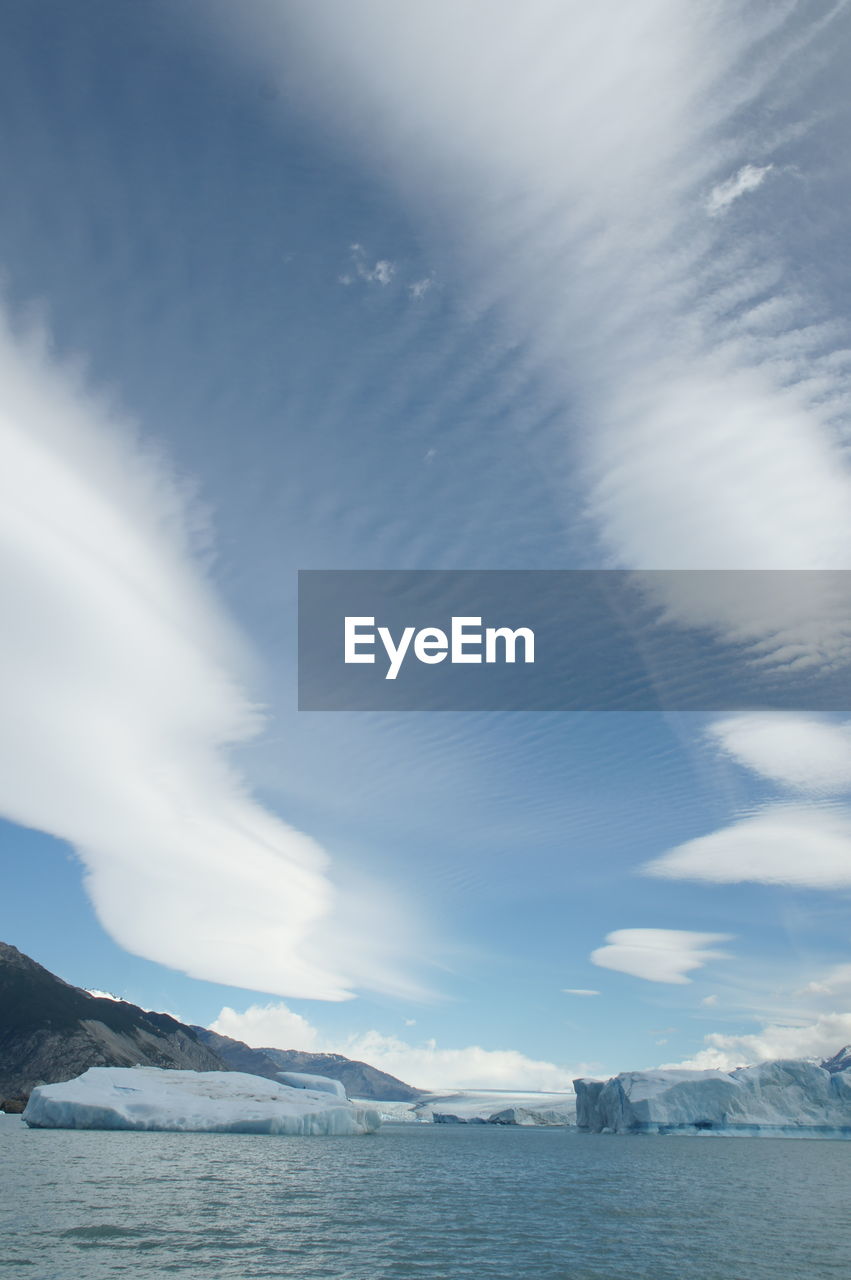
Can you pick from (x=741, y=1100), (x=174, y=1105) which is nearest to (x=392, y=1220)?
(x=174, y=1105)

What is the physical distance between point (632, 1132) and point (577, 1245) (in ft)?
455

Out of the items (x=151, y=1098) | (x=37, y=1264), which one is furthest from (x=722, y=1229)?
(x=151, y=1098)

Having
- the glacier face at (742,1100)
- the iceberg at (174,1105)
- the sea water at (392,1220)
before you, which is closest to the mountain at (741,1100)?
the glacier face at (742,1100)

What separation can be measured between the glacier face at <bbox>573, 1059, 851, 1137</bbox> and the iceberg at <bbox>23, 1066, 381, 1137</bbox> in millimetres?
57857

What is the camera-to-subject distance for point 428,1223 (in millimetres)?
35562

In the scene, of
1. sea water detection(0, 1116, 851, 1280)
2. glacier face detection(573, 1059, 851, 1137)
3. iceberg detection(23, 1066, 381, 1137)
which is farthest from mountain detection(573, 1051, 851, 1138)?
sea water detection(0, 1116, 851, 1280)

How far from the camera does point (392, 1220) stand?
36062 millimetres

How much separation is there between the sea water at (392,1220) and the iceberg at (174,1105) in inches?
961

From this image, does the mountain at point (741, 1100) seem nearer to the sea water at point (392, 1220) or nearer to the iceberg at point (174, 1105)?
the iceberg at point (174, 1105)

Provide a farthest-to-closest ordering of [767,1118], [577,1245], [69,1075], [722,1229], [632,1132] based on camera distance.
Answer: [69,1075] < [632,1132] < [767,1118] < [722,1229] < [577,1245]

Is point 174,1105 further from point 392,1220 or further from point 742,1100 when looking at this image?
point 742,1100

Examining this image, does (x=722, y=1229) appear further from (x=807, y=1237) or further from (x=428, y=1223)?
(x=428, y=1223)

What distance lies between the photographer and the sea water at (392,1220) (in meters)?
26.2

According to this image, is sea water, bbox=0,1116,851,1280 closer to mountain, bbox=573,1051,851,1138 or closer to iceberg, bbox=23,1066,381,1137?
iceberg, bbox=23,1066,381,1137
